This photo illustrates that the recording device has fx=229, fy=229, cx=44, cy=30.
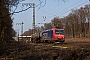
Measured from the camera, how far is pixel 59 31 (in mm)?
44562

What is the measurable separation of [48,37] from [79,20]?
5001 cm

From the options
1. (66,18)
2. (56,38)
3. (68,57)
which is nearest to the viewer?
(68,57)

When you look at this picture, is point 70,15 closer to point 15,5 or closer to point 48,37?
point 48,37

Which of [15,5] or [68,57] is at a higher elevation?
[15,5]

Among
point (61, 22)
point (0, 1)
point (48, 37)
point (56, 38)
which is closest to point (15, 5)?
point (0, 1)

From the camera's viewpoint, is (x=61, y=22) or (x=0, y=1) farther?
(x=61, y=22)

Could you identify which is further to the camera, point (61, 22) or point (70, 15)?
point (61, 22)

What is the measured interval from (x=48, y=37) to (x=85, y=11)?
4897 cm

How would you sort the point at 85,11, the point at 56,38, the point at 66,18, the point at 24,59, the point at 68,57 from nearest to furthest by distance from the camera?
the point at 68,57 → the point at 24,59 → the point at 56,38 → the point at 85,11 → the point at 66,18

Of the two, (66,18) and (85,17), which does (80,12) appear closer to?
(85,17)

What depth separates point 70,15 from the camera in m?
95.6

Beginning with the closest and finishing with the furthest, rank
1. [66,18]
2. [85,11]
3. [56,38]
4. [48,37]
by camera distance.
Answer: [56,38] → [48,37] → [85,11] → [66,18]

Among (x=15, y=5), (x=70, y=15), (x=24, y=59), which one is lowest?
(x=24, y=59)

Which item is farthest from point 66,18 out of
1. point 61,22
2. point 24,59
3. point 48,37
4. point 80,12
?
point 24,59
